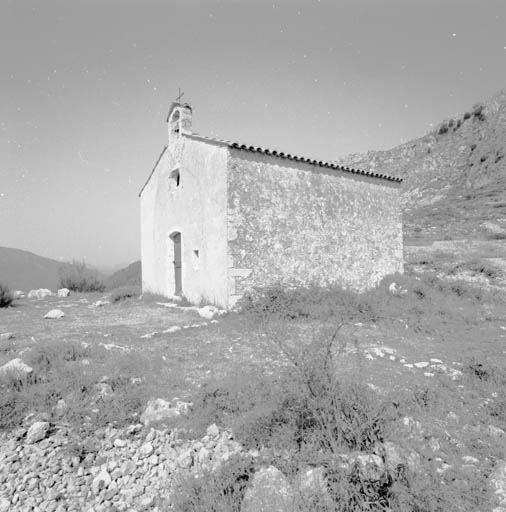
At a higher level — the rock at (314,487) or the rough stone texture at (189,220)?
the rough stone texture at (189,220)

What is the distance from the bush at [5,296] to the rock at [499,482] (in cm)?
1342

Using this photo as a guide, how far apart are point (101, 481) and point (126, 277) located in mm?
21254

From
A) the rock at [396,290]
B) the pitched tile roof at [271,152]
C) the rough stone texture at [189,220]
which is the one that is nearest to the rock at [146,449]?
the rough stone texture at [189,220]

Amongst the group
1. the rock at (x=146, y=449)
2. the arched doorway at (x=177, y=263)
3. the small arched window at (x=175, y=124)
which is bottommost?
the rock at (x=146, y=449)

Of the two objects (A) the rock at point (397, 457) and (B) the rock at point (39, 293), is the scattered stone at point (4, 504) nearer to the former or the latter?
(A) the rock at point (397, 457)

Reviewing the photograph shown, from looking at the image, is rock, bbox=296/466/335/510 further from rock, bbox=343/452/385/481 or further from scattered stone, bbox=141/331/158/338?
scattered stone, bbox=141/331/158/338

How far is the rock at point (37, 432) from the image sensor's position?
3.56 meters

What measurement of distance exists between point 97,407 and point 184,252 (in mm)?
7539

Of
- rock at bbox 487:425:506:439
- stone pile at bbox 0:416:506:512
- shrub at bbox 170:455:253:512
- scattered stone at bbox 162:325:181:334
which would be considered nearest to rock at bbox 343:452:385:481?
stone pile at bbox 0:416:506:512

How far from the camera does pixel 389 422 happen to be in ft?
11.6

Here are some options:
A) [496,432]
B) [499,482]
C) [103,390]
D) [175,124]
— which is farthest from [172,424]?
[175,124]

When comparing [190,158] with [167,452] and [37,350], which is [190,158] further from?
[167,452]

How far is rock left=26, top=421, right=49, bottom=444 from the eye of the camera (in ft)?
11.7

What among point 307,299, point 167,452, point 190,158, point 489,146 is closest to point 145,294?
point 190,158
